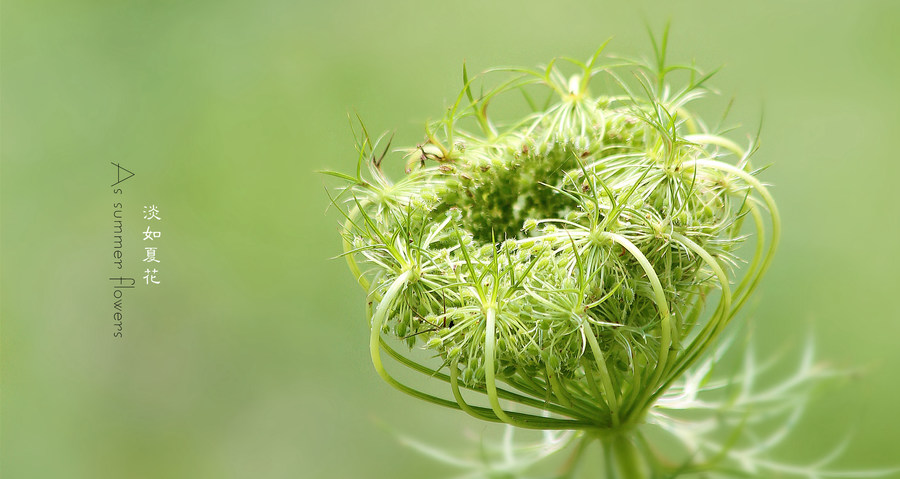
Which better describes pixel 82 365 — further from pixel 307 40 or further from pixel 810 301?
pixel 810 301

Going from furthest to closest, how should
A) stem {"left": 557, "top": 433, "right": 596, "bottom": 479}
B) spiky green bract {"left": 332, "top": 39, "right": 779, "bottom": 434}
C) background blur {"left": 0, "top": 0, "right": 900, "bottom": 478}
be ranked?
background blur {"left": 0, "top": 0, "right": 900, "bottom": 478}, stem {"left": 557, "top": 433, "right": 596, "bottom": 479}, spiky green bract {"left": 332, "top": 39, "right": 779, "bottom": 434}

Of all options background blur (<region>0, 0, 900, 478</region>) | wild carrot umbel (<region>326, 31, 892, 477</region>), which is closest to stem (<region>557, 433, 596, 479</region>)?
wild carrot umbel (<region>326, 31, 892, 477</region>)

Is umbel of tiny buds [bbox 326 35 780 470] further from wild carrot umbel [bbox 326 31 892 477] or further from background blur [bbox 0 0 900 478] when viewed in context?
background blur [bbox 0 0 900 478]

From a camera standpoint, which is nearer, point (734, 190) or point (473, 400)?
point (734, 190)

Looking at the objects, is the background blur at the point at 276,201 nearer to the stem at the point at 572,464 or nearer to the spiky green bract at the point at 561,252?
the stem at the point at 572,464

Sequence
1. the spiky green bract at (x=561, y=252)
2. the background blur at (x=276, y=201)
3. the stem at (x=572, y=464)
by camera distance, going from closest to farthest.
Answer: the spiky green bract at (x=561, y=252) → the stem at (x=572, y=464) → the background blur at (x=276, y=201)

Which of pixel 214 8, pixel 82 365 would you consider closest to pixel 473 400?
pixel 82 365

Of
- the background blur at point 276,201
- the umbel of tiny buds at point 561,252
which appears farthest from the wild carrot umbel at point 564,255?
the background blur at point 276,201
